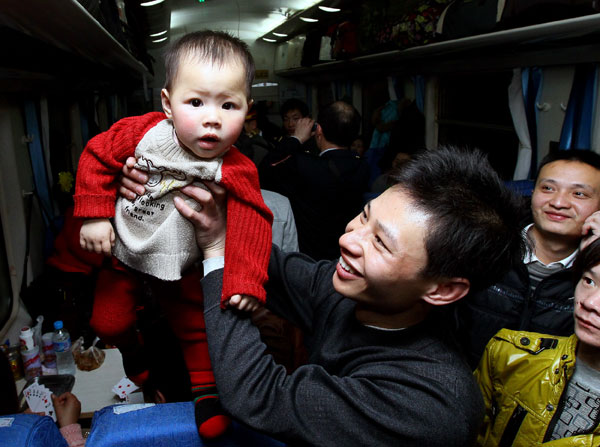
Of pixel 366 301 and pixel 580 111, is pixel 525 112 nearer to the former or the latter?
pixel 580 111

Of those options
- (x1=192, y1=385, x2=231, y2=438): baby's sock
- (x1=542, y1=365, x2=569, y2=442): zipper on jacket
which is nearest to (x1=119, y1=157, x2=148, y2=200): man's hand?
(x1=192, y1=385, x2=231, y2=438): baby's sock

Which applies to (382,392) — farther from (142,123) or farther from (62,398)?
(62,398)

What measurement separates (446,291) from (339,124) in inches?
93.4

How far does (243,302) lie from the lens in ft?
3.65

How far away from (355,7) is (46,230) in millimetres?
4589

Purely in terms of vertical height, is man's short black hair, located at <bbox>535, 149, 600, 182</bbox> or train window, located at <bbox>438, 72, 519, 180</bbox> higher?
train window, located at <bbox>438, 72, 519, 180</bbox>

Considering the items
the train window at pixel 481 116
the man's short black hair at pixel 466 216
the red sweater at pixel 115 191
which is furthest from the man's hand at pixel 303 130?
the man's short black hair at pixel 466 216

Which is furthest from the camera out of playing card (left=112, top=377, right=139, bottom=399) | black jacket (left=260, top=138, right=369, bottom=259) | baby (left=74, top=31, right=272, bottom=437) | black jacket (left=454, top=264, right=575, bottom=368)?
black jacket (left=260, top=138, right=369, bottom=259)

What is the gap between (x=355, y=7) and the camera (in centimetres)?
577

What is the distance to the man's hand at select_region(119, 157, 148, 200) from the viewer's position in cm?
129

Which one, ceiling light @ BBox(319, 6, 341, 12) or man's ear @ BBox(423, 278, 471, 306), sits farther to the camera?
ceiling light @ BBox(319, 6, 341, 12)

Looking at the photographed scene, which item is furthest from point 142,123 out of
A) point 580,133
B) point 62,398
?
point 580,133

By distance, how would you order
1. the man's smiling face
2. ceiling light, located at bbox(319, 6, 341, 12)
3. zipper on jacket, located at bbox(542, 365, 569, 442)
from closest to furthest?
1. zipper on jacket, located at bbox(542, 365, 569, 442)
2. the man's smiling face
3. ceiling light, located at bbox(319, 6, 341, 12)

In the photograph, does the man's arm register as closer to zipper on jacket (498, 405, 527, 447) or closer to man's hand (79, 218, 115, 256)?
man's hand (79, 218, 115, 256)
